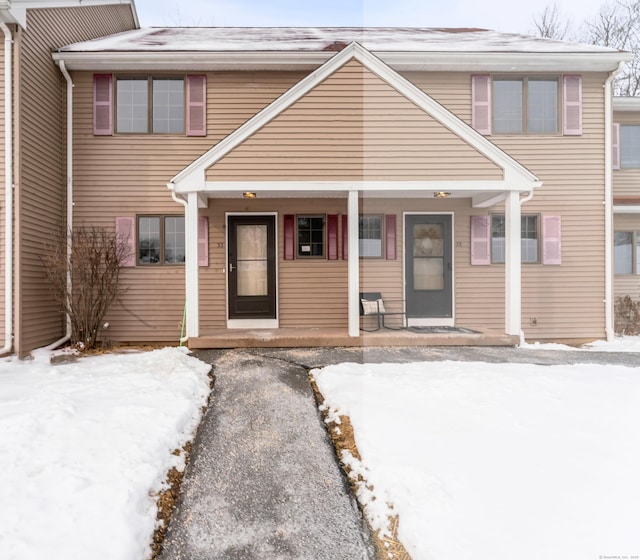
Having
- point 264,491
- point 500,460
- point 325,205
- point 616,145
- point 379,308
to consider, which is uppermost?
point 616,145

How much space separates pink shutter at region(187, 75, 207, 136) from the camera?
736cm

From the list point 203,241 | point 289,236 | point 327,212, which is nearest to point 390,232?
point 327,212

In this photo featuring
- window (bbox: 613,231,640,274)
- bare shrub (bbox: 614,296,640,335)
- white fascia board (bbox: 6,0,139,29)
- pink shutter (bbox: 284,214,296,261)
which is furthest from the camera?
window (bbox: 613,231,640,274)

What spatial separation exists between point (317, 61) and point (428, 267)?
4454 mm

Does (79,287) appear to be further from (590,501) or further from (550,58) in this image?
(550,58)

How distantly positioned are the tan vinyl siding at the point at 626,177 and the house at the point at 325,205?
1.31 m

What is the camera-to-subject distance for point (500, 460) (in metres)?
2.71

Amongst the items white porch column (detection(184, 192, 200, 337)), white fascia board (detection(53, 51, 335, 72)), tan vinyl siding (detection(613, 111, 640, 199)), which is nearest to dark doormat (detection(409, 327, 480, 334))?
white porch column (detection(184, 192, 200, 337))

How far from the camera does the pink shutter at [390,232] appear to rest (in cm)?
762

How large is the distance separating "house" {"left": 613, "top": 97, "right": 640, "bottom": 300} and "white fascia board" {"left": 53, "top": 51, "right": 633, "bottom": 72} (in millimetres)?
1761

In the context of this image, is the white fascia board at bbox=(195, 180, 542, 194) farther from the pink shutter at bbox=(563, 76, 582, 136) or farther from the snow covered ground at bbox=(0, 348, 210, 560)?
the snow covered ground at bbox=(0, 348, 210, 560)

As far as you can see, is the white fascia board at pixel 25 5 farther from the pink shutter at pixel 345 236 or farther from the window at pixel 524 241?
the window at pixel 524 241

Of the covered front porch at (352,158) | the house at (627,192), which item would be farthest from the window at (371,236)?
the house at (627,192)

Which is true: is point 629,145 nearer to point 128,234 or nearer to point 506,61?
point 506,61
